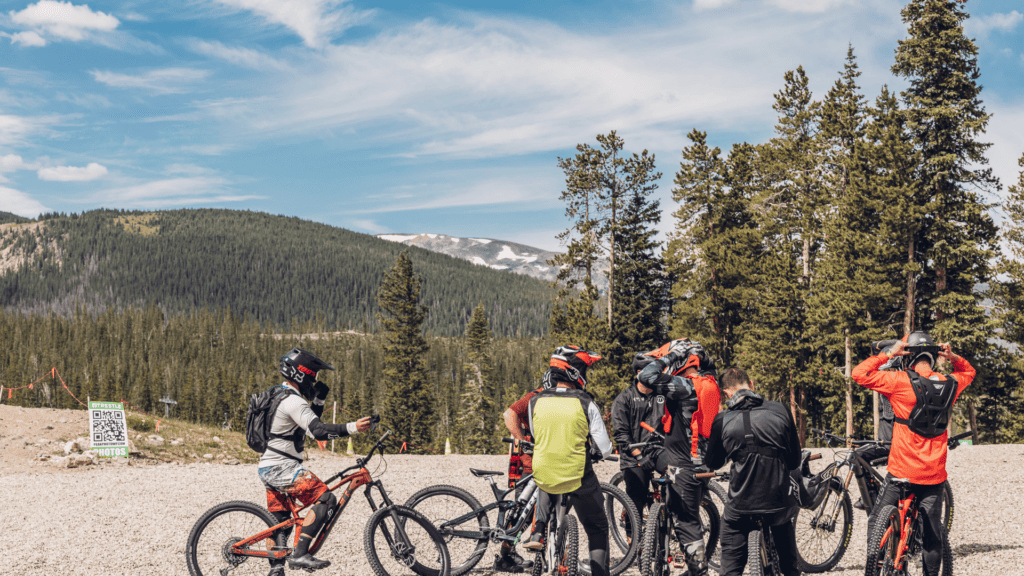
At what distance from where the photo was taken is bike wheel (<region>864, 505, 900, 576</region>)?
6254 millimetres

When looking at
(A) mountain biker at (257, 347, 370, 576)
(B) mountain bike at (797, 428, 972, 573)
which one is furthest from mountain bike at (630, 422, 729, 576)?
(A) mountain biker at (257, 347, 370, 576)

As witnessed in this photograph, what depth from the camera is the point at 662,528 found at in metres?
6.70

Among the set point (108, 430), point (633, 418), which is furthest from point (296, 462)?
point (108, 430)

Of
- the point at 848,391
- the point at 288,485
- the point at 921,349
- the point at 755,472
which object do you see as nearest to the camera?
the point at 755,472

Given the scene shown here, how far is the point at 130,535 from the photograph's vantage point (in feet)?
34.2

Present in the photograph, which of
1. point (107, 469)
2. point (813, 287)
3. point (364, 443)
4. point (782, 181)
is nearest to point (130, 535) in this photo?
point (107, 469)

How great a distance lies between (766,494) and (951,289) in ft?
91.1

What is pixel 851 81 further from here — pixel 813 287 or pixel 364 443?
pixel 364 443

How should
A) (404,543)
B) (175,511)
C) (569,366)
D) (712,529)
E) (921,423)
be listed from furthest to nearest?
1. (175,511)
2. (712,529)
3. (404,543)
4. (921,423)
5. (569,366)

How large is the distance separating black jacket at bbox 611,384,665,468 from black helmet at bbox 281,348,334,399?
320 cm

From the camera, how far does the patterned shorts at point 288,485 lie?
6629mm

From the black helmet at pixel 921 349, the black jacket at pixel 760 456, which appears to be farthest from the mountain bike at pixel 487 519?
the black helmet at pixel 921 349

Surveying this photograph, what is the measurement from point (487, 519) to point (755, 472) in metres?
3.27

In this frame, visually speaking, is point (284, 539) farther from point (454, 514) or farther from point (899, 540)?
point (899, 540)
